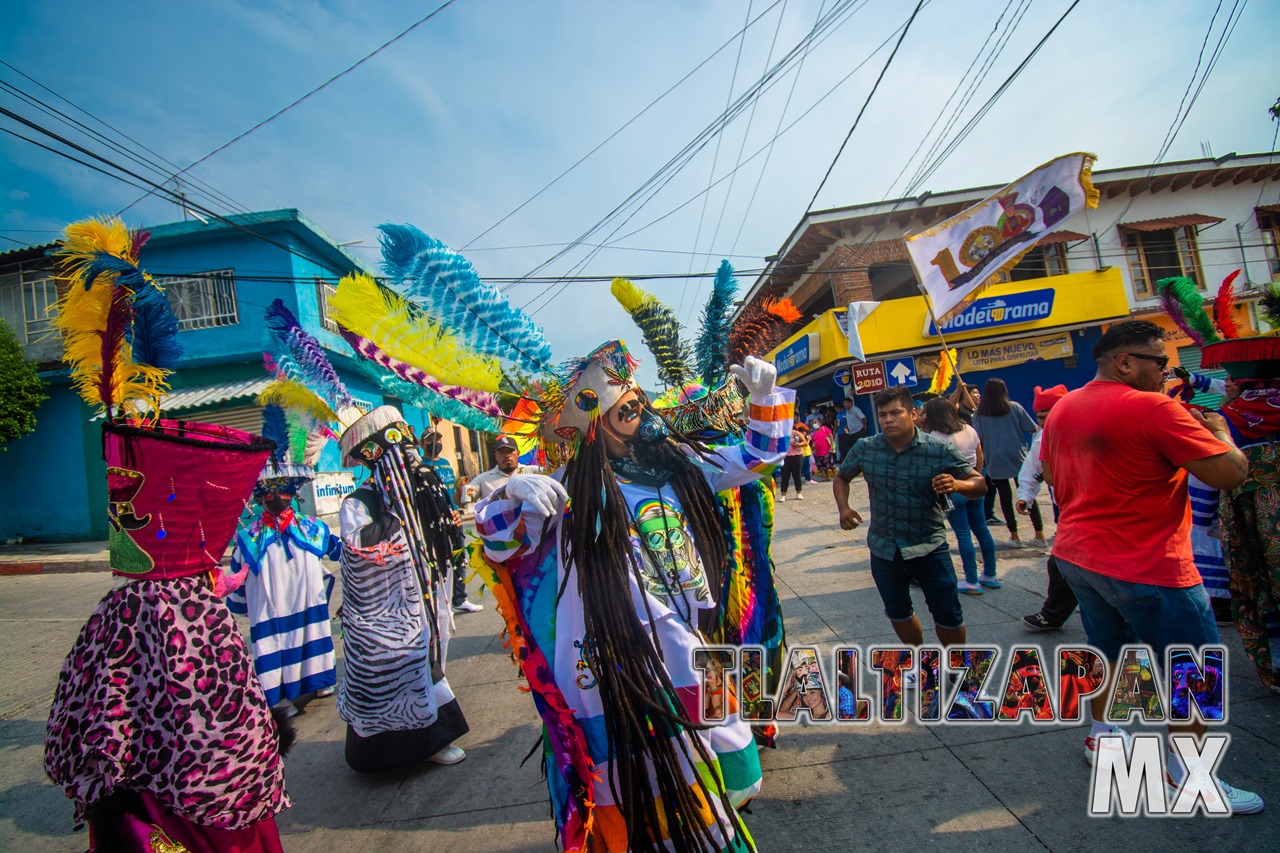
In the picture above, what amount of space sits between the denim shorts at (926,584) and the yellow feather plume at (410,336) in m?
2.22

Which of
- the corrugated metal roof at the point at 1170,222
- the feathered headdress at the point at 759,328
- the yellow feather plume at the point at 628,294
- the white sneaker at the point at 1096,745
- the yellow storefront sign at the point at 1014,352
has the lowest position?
the white sneaker at the point at 1096,745

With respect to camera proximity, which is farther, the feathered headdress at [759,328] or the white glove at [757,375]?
the feathered headdress at [759,328]

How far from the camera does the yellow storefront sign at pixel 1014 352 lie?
14719 millimetres

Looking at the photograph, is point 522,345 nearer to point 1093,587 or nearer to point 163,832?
point 163,832

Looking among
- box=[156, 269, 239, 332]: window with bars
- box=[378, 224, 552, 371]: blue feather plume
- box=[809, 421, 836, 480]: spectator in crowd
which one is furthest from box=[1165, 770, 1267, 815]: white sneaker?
box=[156, 269, 239, 332]: window with bars

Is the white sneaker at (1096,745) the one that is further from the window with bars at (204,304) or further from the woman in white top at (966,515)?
the window with bars at (204,304)

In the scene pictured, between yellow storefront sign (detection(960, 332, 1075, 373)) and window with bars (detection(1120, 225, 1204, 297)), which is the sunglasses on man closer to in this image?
yellow storefront sign (detection(960, 332, 1075, 373))

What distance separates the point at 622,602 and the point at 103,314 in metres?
1.87

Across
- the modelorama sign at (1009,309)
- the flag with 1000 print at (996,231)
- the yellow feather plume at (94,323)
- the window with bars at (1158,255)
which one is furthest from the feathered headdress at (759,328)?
the window with bars at (1158,255)

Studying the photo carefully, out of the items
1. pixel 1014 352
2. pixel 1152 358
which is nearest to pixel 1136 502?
pixel 1152 358

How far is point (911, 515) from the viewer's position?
302 cm

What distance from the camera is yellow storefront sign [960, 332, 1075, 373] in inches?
579

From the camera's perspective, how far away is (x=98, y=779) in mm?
1676

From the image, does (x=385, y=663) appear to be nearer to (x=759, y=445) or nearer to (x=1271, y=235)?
(x=759, y=445)
